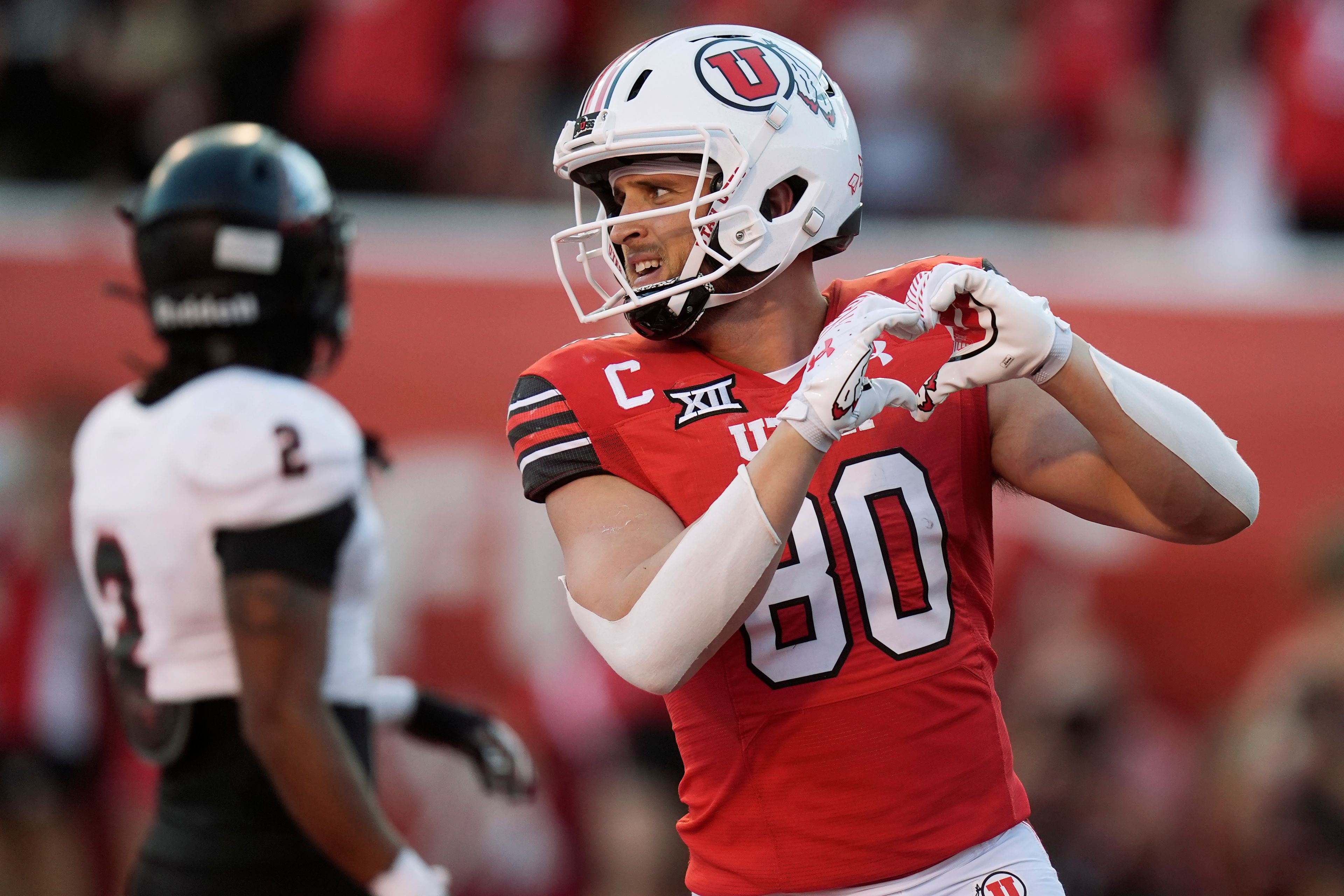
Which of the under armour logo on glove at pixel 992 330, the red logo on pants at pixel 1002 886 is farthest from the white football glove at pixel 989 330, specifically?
the red logo on pants at pixel 1002 886

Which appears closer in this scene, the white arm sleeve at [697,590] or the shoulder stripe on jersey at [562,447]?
the white arm sleeve at [697,590]

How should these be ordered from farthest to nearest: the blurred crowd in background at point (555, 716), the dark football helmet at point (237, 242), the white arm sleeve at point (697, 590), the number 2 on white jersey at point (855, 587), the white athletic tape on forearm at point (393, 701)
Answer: the blurred crowd in background at point (555, 716) < the white athletic tape on forearm at point (393, 701) < the dark football helmet at point (237, 242) < the number 2 on white jersey at point (855, 587) < the white arm sleeve at point (697, 590)

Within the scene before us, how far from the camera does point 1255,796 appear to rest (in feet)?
16.0

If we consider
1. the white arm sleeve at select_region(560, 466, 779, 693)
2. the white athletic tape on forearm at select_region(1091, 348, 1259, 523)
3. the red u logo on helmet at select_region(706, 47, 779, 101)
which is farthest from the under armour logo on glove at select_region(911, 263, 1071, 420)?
the red u logo on helmet at select_region(706, 47, 779, 101)

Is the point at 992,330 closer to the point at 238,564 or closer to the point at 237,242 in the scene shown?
the point at 238,564

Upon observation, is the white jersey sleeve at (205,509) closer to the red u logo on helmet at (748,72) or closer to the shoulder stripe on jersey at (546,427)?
the shoulder stripe on jersey at (546,427)

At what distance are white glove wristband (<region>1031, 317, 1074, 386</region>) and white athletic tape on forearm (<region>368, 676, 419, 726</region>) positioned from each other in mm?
1665

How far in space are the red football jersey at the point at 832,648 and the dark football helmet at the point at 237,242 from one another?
1.10 meters

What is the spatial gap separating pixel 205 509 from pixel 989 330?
4.99 feet

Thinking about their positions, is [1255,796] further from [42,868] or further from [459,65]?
[459,65]

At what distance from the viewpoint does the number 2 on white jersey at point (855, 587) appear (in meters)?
2.06

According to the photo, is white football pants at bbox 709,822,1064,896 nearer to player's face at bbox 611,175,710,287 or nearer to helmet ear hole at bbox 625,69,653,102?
player's face at bbox 611,175,710,287

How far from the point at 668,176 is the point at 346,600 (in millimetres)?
1139

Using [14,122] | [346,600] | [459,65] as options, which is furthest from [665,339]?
[14,122]
